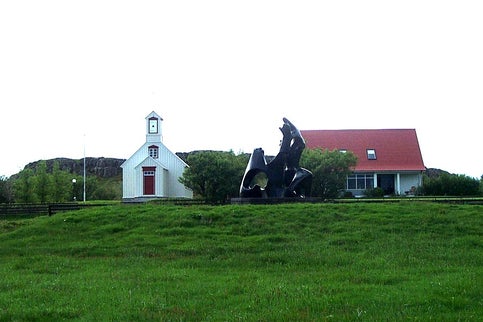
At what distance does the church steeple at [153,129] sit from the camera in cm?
5031


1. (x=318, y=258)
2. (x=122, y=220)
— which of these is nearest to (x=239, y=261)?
(x=318, y=258)

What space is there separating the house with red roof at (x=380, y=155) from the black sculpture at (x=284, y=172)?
24317 mm

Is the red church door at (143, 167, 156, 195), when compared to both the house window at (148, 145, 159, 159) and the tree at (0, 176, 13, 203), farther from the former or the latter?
the tree at (0, 176, 13, 203)

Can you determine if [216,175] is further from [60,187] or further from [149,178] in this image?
[60,187]

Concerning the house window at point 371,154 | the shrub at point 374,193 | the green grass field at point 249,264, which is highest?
the house window at point 371,154

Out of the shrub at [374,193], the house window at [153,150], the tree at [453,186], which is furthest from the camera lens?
the house window at [153,150]

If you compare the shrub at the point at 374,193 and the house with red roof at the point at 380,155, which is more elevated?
the house with red roof at the point at 380,155

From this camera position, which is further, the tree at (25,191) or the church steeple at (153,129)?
the church steeple at (153,129)

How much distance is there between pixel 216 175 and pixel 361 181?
55.6 ft

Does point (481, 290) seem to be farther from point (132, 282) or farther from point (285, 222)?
point (285, 222)

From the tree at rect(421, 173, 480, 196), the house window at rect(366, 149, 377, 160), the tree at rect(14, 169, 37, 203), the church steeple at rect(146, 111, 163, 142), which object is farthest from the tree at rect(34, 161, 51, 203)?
the tree at rect(421, 173, 480, 196)

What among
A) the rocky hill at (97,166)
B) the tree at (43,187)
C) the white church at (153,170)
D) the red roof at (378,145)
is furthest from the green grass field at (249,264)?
the rocky hill at (97,166)

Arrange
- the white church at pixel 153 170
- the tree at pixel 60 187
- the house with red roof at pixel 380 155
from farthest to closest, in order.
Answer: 1. the house with red roof at pixel 380 155
2. the tree at pixel 60 187
3. the white church at pixel 153 170

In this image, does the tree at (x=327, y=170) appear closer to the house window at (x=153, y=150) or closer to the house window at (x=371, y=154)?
the house window at (x=371, y=154)
